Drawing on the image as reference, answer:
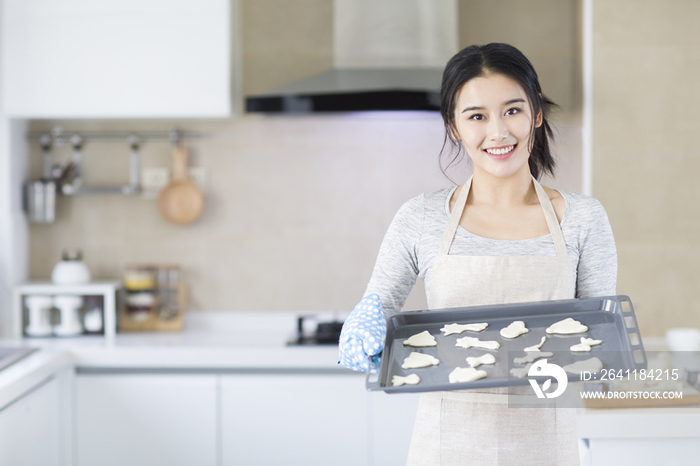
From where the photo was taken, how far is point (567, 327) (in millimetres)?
939

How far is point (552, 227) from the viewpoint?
3.26 feet

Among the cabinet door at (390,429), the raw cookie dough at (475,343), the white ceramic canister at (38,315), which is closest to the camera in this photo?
the raw cookie dough at (475,343)

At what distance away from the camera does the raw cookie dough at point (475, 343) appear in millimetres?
926

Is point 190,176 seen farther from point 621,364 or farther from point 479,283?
point 621,364

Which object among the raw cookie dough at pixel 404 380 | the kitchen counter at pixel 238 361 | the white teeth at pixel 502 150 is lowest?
the kitchen counter at pixel 238 361

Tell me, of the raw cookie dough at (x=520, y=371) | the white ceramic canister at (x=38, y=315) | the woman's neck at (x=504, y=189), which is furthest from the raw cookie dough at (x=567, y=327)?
the white ceramic canister at (x=38, y=315)

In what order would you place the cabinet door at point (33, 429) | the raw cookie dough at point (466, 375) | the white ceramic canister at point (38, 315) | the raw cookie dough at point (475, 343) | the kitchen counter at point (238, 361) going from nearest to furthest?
1. the raw cookie dough at point (466, 375)
2. the raw cookie dough at point (475, 343)
3. the kitchen counter at point (238, 361)
4. the cabinet door at point (33, 429)
5. the white ceramic canister at point (38, 315)

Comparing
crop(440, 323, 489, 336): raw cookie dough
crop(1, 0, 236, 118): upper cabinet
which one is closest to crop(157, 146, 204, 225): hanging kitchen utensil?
crop(1, 0, 236, 118): upper cabinet

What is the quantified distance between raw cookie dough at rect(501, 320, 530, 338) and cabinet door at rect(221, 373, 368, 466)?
1115 mm

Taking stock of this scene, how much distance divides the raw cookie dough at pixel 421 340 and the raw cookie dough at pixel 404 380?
109mm

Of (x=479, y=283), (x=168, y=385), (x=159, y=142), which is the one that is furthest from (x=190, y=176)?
(x=479, y=283)

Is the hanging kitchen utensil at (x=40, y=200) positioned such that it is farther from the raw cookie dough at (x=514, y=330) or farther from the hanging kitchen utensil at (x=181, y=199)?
the raw cookie dough at (x=514, y=330)

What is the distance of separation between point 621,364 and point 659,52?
1.69m

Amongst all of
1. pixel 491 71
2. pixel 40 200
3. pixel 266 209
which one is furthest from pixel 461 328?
pixel 40 200
